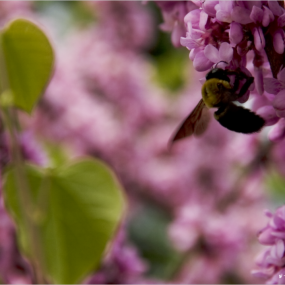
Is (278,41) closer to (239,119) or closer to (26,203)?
(239,119)

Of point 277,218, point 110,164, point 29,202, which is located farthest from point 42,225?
point 110,164

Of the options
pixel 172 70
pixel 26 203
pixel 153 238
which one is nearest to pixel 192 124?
pixel 26 203

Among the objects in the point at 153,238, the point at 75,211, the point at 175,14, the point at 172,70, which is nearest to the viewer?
the point at 175,14

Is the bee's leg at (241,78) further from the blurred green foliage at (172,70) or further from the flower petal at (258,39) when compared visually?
the blurred green foliage at (172,70)

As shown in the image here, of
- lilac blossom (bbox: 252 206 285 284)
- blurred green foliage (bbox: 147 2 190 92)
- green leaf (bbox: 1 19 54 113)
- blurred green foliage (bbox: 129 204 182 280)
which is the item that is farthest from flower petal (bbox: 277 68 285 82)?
blurred green foliage (bbox: 147 2 190 92)

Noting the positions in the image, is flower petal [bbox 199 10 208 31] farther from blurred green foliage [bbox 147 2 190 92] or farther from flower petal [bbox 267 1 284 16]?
blurred green foliage [bbox 147 2 190 92]
